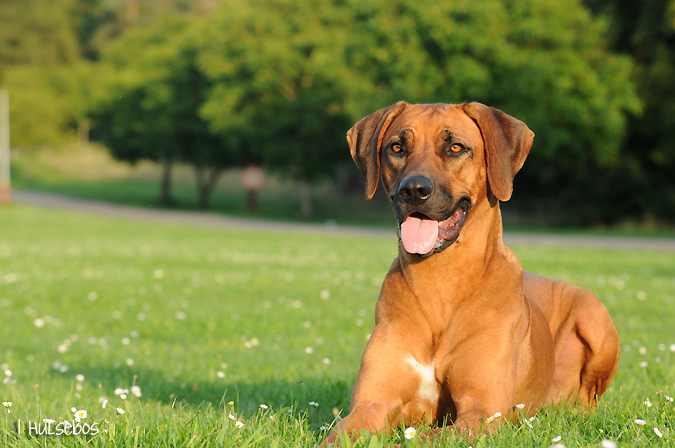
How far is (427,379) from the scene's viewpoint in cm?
377

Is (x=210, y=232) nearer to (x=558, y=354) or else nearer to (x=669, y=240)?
(x=669, y=240)

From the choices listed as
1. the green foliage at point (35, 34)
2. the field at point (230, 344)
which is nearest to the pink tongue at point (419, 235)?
the field at point (230, 344)

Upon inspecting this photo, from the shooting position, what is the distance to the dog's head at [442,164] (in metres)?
3.64

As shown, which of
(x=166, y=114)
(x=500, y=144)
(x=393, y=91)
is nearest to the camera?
(x=500, y=144)

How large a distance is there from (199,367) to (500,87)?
26.4 meters

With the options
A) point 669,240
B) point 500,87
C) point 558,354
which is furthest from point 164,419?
point 500,87

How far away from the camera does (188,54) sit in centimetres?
4644

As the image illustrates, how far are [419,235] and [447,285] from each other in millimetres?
345

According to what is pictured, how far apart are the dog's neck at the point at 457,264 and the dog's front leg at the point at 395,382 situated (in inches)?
10.2

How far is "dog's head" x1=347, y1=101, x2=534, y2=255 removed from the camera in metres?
3.64

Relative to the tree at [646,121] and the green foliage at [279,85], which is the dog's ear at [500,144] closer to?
the tree at [646,121]

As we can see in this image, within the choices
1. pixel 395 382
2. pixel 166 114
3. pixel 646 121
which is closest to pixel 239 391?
pixel 395 382

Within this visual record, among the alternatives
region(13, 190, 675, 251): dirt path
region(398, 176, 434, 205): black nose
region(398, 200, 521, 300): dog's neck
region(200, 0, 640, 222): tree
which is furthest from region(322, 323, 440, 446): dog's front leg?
region(200, 0, 640, 222): tree

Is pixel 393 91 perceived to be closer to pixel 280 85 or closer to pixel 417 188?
pixel 280 85
